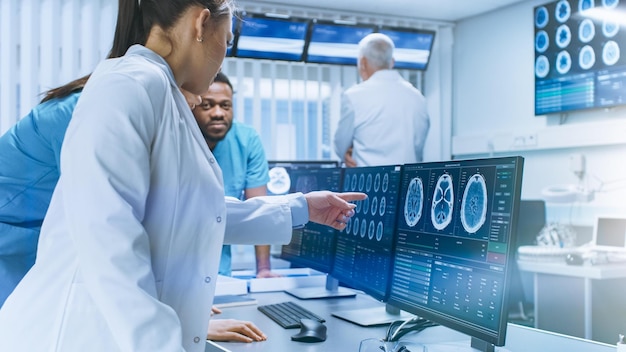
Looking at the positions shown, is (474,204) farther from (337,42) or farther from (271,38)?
(337,42)

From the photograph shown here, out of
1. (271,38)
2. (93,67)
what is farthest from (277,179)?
(93,67)

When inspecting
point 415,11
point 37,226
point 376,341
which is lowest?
point 376,341

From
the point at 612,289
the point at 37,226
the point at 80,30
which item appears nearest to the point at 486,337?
the point at 37,226

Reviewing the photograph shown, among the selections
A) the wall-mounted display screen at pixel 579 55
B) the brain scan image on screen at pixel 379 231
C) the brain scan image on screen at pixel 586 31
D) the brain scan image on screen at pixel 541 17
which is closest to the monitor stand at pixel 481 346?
the brain scan image on screen at pixel 379 231

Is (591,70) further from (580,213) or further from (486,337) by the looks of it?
(486,337)

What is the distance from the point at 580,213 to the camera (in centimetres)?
405

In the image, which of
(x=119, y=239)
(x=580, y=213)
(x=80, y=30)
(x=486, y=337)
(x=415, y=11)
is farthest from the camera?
(x=415, y=11)

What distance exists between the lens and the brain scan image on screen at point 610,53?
12.9 ft

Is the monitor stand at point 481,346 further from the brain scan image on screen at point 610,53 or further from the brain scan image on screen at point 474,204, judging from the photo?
the brain scan image on screen at point 610,53

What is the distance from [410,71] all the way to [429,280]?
405 centimetres

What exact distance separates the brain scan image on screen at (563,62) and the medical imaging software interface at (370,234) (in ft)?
9.02

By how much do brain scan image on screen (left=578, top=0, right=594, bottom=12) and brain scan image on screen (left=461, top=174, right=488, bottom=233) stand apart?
10.5 ft

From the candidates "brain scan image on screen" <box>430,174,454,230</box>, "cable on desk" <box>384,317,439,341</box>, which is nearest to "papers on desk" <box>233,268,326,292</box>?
"cable on desk" <box>384,317,439,341</box>

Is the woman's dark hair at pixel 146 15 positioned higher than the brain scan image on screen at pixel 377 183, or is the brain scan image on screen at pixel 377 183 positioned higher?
the woman's dark hair at pixel 146 15
